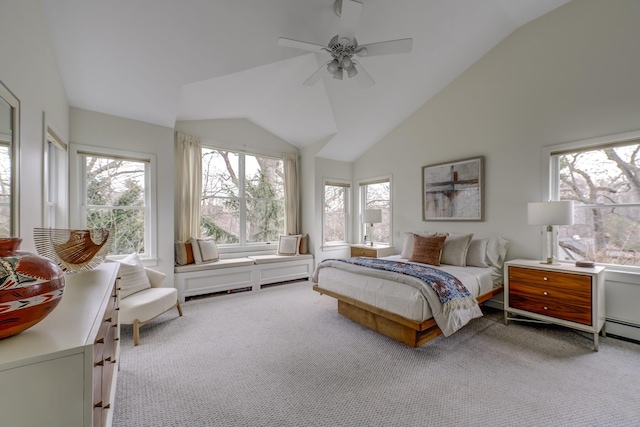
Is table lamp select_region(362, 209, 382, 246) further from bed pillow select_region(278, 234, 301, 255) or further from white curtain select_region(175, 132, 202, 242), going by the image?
white curtain select_region(175, 132, 202, 242)

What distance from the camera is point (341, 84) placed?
13.0 ft

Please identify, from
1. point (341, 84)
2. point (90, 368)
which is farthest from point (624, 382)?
point (341, 84)

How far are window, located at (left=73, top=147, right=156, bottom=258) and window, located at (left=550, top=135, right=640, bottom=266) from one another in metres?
5.34

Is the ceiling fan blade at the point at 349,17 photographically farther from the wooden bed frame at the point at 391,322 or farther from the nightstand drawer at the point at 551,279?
the nightstand drawer at the point at 551,279

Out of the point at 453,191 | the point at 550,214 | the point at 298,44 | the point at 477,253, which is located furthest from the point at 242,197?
the point at 550,214

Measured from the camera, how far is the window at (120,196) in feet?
11.5

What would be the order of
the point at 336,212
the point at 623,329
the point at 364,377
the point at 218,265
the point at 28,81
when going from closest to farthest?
1. the point at 28,81
2. the point at 364,377
3. the point at 623,329
4. the point at 218,265
5. the point at 336,212

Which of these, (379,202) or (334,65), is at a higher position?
(334,65)

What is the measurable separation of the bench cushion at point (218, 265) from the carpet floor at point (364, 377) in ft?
3.10

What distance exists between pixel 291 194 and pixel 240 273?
6.16ft

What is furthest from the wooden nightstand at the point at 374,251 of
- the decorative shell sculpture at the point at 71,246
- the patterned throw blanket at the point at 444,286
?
the decorative shell sculpture at the point at 71,246

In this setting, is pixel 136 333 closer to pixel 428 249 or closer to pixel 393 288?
pixel 393 288

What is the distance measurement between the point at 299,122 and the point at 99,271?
3.69 metres

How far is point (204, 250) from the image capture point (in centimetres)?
427
